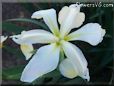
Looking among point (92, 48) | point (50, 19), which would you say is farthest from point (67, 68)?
point (92, 48)

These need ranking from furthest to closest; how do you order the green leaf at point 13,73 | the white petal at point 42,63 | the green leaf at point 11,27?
the green leaf at point 11,27
the green leaf at point 13,73
the white petal at point 42,63

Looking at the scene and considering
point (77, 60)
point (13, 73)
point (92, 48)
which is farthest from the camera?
point (92, 48)

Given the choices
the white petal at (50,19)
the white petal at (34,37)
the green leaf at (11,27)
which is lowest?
the green leaf at (11,27)

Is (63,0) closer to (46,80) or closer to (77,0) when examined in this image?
(77,0)

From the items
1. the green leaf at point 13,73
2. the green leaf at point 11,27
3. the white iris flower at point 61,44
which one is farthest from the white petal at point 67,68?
the green leaf at point 11,27

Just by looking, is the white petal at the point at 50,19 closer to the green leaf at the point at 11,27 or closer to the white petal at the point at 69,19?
the white petal at the point at 69,19

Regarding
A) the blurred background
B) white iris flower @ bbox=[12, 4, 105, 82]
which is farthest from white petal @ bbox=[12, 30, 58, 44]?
the blurred background

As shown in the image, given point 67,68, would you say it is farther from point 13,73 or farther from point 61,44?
point 13,73
